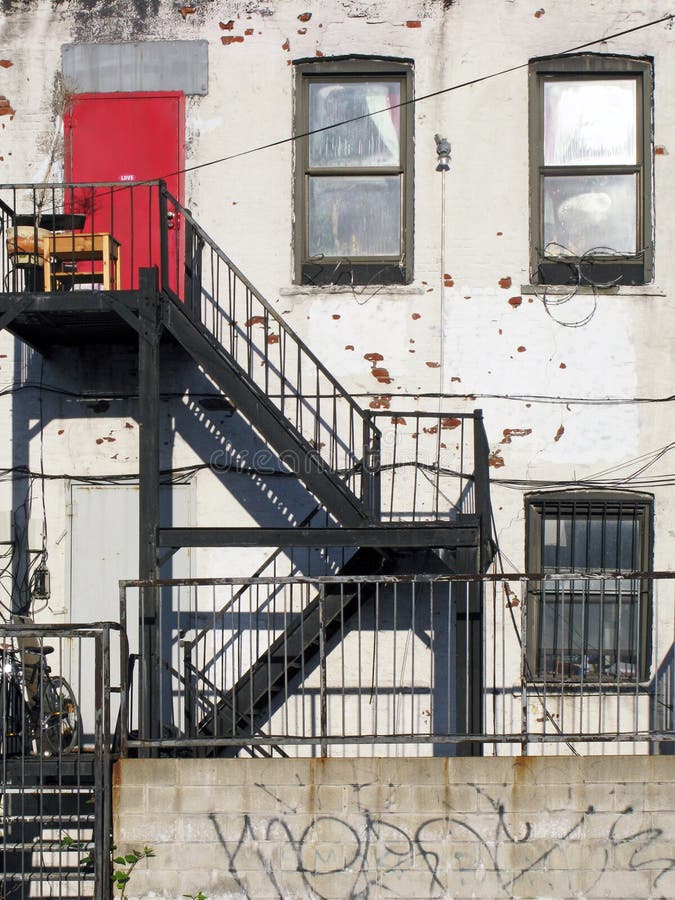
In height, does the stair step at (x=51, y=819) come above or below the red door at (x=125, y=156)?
below

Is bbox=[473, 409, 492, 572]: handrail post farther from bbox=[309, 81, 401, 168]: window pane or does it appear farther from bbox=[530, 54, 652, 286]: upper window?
bbox=[309, 81, 401, 168]: window pane

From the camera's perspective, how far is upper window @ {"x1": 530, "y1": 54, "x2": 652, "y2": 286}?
11.0 meters

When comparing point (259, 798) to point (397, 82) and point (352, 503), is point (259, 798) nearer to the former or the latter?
point (352, 503)

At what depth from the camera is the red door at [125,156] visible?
11203 mm

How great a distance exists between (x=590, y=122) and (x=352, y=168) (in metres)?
2.23

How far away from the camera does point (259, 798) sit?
8.27 m

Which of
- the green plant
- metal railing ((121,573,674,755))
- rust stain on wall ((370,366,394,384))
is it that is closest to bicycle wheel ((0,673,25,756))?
the green plant

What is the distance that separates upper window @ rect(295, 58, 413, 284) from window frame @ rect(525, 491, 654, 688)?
8.37 ft

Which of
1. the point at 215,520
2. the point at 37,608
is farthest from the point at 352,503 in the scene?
the point at 37,608

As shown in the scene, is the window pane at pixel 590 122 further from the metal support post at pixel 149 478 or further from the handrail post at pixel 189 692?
the handrail post at pixel 189 692

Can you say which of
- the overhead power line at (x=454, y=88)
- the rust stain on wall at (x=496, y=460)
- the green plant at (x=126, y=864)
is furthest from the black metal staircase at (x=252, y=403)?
the green plant at (x=126, y=864)

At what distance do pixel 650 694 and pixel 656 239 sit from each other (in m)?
4.06

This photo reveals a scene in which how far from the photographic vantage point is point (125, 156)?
11273 millimetres

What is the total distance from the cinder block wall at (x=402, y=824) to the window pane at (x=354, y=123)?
222 inches
